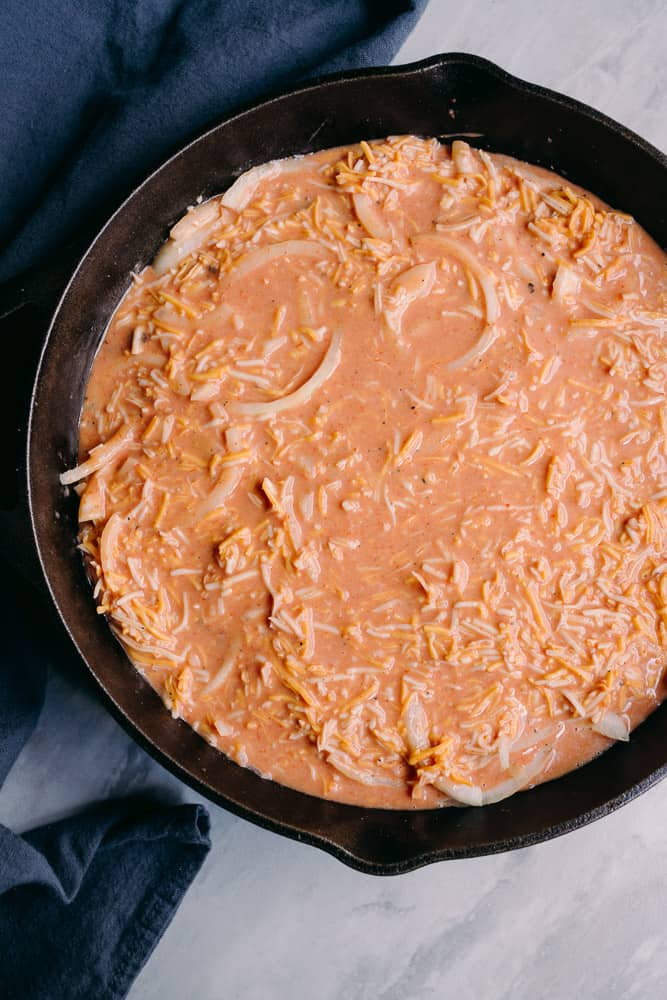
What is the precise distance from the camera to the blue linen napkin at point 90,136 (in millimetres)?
2926

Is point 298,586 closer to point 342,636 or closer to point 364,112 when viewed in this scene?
point 342,636

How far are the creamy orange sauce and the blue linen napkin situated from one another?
0.39m

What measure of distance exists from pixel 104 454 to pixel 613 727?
5.75ft

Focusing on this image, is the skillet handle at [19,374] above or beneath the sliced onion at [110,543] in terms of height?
above

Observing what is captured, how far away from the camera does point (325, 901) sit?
3.25 metres

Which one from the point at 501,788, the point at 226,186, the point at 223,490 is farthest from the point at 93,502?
the point at 501,788

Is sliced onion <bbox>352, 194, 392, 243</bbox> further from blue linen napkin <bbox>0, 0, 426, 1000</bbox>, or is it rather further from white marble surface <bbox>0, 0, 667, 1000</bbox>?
white marble surface <bbox>0, 0, 667, 1000</bbox>

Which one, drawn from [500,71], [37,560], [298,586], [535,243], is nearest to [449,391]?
[535,243]

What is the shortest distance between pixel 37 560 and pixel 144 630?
1.26 ft

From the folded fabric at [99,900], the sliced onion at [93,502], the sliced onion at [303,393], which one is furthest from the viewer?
the folded fabric at [99,900]

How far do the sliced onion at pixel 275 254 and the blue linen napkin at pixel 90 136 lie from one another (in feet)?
1.55

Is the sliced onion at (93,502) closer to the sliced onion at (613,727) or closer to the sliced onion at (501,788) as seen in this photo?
the sliced onion at (501,788)

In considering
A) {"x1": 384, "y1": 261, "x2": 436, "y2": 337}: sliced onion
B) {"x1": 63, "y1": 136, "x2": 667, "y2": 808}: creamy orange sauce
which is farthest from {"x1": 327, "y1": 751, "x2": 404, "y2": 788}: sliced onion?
{"x1": 384, "y1": 261, "x2": 436, "y2": 337}: sliced onion

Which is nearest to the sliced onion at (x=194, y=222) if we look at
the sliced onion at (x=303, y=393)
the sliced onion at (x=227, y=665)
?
the sliced onion at (x=303, y=393)
